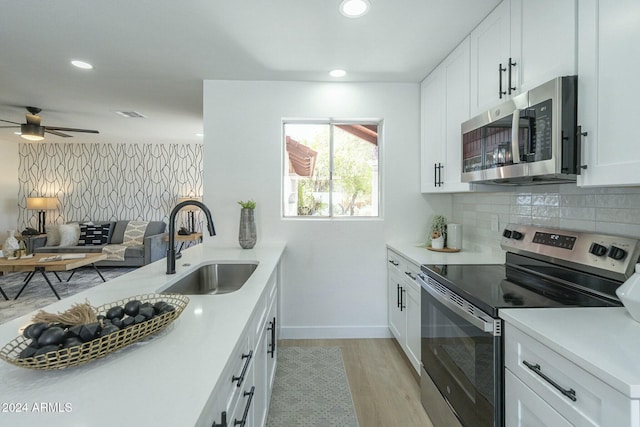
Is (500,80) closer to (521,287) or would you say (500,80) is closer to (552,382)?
(521,287)

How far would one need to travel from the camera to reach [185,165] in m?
6.52

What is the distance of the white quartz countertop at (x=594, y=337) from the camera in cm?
77

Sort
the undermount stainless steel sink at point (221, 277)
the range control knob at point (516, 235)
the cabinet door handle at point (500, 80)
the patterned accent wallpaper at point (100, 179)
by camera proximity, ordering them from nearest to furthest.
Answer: the cabinet door handle at point (500, 80) → the range control knob at point (516, 235) → the undermount stainless steel sink at point (221, 277) → the patterned accent wallpaper at point (100, 179)

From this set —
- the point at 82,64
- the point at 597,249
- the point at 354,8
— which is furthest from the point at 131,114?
the point at 597,249

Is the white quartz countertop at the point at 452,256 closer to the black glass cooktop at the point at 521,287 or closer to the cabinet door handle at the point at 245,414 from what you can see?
the black glass cooktop at the point at 521,287

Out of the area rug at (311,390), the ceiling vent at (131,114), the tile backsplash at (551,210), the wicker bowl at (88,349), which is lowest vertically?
the area rug at (311,390)

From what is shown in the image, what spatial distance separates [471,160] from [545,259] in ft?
2.27

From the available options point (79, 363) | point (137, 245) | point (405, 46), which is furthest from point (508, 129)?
point (137, 245)

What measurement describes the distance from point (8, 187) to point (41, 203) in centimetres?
95

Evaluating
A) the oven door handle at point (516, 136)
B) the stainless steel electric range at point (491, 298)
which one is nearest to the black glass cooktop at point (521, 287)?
the stainless steel electric range at point (491, 298)

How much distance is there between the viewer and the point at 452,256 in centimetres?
241

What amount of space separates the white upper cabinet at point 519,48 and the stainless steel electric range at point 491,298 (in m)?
0.78

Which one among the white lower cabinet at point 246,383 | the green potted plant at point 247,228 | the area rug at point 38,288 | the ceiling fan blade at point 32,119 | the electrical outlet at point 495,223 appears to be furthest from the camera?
the ceiling fan blade at point 32,119

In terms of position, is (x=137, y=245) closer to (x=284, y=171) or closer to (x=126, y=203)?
(x=126, y=203)
